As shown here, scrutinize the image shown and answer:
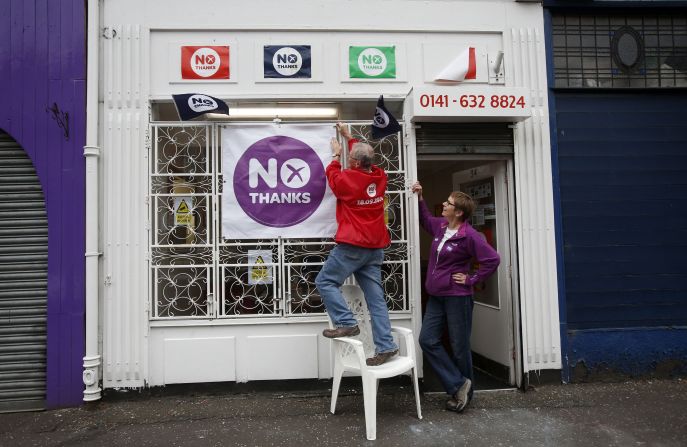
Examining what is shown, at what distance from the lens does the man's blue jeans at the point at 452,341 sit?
4133 mm

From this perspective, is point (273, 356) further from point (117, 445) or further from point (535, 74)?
point (535, 74)

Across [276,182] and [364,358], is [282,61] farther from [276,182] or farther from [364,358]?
[364,358]

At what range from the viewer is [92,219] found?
440cm

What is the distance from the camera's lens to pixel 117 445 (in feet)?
11.8

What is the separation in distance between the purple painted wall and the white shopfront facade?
0.21 meters

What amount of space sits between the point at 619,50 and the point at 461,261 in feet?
10.3

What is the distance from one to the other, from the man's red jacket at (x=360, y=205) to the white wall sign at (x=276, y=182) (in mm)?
514

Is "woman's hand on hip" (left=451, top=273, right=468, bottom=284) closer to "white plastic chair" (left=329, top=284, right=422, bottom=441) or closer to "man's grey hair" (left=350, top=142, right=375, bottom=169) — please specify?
"white plastic chair" (left=329, top=284, right=422, bottom=441)

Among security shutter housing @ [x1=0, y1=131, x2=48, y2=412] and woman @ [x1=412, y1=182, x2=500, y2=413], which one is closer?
woman @ [x1=412, y1=182, x2=500, y2=413]

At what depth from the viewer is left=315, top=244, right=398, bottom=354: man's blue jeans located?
155 inches

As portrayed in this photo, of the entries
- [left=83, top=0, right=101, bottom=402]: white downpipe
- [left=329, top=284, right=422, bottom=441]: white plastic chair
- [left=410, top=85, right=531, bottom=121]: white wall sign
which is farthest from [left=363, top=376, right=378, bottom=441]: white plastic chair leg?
[left=83, top=0, right=101, bottom=402]: white downpipe

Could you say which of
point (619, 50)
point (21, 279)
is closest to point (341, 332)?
point (21, 279)

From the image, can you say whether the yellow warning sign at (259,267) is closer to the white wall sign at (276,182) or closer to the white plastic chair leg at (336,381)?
the white wall sign at (276,182)

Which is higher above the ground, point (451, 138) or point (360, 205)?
point (451, 138)
